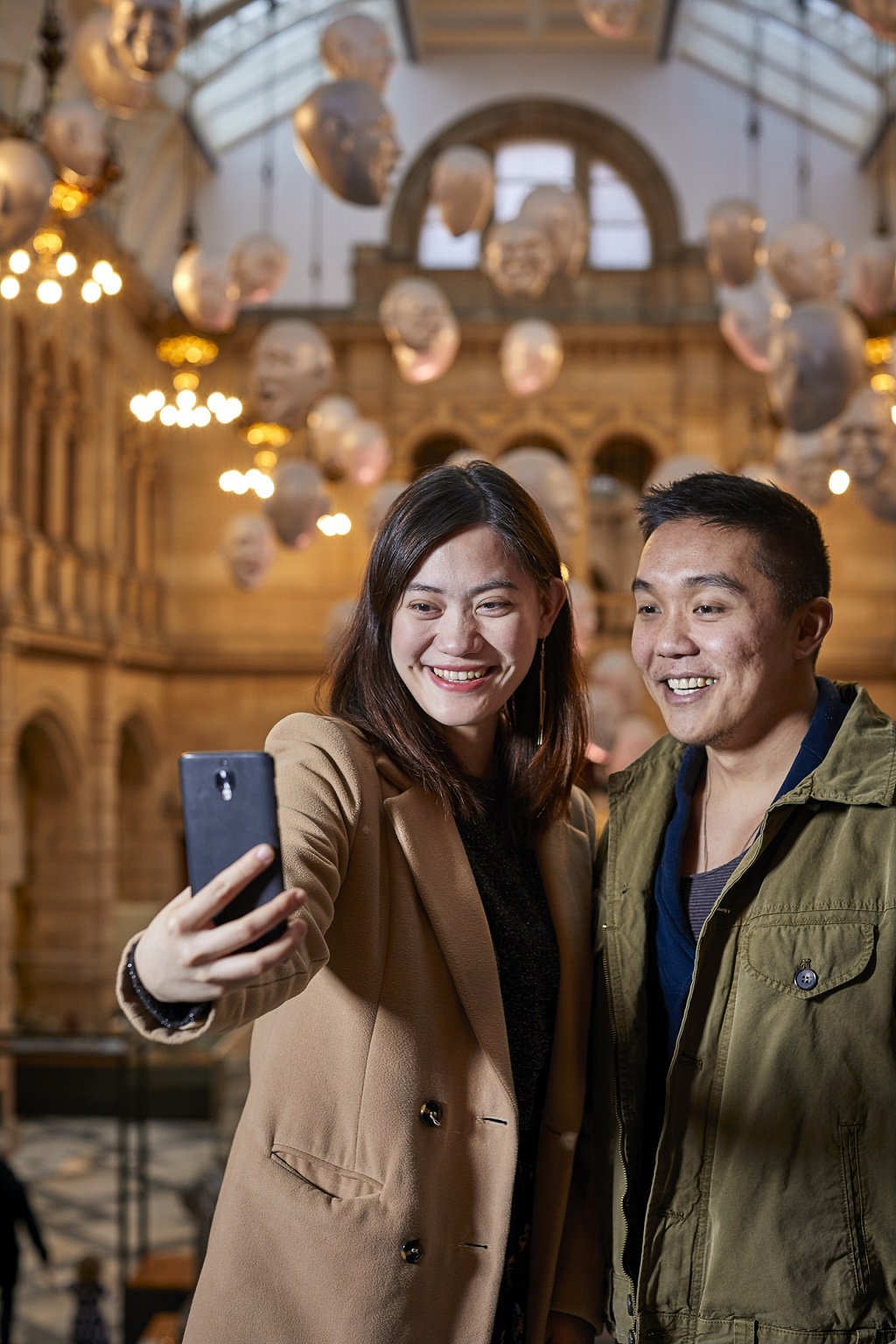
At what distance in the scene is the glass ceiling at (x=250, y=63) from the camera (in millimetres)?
15812

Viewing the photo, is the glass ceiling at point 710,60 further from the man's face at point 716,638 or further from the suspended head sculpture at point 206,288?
the man's face at point 716,638

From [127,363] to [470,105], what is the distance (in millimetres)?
6576

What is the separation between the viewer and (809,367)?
21.4ft

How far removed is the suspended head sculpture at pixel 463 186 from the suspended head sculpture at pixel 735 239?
65.8 inches

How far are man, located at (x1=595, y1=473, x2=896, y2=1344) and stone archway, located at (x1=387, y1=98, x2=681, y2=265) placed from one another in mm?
17094

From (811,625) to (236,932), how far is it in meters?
1.09

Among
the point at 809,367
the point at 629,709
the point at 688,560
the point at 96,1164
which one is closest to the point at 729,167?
the point at 629,709

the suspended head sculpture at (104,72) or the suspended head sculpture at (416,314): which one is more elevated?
the suspended head sculpture at (104,72)

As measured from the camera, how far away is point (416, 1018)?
1.70m

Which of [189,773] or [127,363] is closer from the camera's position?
[189,773]

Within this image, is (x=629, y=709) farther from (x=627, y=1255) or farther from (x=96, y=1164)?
(x=627, y=1255)

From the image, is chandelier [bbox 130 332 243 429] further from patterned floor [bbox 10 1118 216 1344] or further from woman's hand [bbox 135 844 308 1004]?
woman's hand [bbox 135 844 308 1004]

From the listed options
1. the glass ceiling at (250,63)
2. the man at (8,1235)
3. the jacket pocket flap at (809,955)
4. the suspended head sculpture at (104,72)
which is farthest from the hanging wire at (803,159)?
the jacket pocket flap at (809,955)

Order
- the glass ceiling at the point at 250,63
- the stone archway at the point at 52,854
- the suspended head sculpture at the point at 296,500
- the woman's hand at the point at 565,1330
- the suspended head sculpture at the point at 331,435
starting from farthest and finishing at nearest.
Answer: the glass ceiling at the point at 250,63, the stone archway at the point at 52,854, the suspended head sculpture at the point at 331,435, the suspended head sculpture at the point at 296,500, the woman's hand at the point at 565,1330
